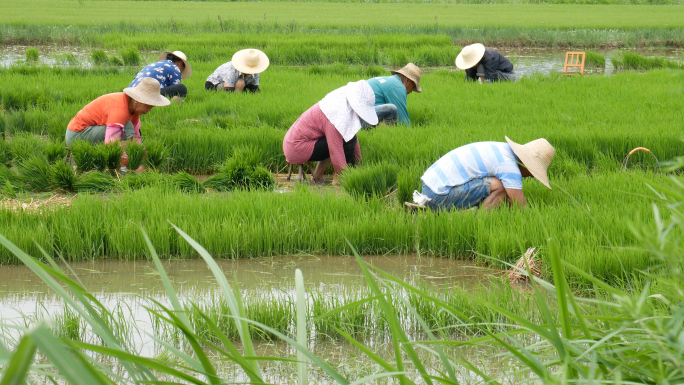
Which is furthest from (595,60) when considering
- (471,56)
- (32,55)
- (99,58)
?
(32,55)

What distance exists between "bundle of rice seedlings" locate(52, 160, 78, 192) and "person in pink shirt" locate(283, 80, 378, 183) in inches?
68.8

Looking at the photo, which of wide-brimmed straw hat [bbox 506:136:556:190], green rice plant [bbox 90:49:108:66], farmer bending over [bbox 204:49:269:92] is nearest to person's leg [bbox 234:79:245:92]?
farmer bending over [bbox 204:49:269:92]

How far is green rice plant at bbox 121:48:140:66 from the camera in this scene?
12.4 m

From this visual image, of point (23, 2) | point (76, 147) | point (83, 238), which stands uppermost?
point (23, 2)

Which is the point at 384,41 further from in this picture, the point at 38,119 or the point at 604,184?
the point at 604,184

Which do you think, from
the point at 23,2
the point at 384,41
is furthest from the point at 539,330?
the point at 23,2

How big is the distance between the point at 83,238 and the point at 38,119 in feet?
12.1

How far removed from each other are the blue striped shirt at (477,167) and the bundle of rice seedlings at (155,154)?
269cm

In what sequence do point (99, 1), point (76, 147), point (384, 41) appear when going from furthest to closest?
point (99, 1)
point (384, 41)
point (76, 147)

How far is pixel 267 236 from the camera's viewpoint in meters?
3.78

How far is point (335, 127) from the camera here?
509 cm

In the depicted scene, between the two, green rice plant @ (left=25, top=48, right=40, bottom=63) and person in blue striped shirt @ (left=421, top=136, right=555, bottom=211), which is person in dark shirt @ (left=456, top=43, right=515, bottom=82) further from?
green rice plant @ (left=25, top=48, right=40, bottom=63)

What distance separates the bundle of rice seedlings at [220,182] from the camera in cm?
514

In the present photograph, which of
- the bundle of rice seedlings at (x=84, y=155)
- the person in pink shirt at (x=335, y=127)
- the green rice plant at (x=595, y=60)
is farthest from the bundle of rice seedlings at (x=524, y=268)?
the green rice plant at (x=595, y=60)
